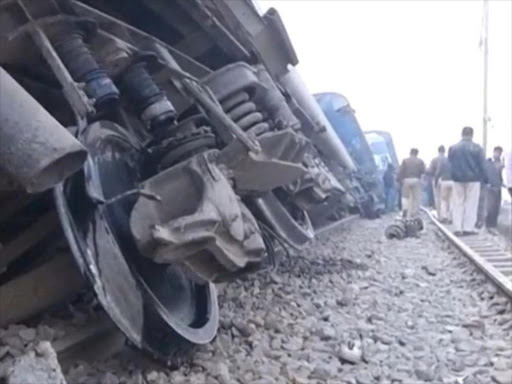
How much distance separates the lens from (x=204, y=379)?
9.47 feet

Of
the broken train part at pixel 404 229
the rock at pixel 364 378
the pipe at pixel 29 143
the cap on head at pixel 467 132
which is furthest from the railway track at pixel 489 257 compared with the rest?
A: the pipe at pixel 29 143

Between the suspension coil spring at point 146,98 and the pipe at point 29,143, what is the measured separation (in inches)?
49.8

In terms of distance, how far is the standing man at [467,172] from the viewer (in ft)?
30.5

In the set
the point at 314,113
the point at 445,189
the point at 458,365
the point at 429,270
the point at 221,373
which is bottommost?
the point at 445,189

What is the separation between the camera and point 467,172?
30.9 feet

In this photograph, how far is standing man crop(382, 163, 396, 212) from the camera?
1612 centimetres

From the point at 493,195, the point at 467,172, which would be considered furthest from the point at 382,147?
the point at 467,172

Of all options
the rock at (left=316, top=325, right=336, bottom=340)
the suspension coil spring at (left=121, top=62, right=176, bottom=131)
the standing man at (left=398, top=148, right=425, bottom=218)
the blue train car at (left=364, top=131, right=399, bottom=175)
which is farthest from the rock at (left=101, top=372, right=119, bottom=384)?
the blue train car at (left=364, top=131, right=399, bottom=175)

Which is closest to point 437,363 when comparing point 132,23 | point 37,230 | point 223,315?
point 223,315

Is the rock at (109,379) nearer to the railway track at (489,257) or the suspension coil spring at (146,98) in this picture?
the suspension coil spring at (146,98)

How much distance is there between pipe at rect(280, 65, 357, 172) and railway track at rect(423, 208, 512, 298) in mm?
1716

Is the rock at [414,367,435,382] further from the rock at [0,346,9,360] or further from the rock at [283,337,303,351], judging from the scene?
the rock at [0,346,9,360]

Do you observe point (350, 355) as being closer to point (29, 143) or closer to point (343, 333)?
point (343, 333)

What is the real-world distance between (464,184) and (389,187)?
6605 mm
